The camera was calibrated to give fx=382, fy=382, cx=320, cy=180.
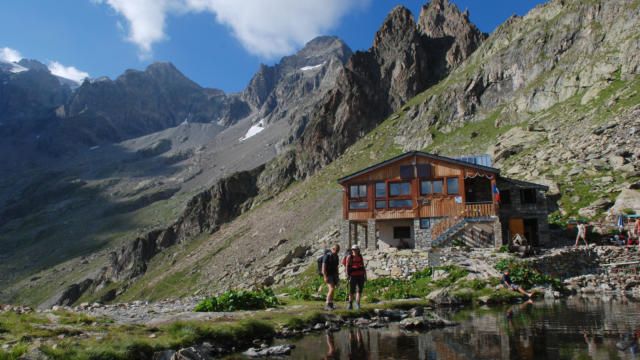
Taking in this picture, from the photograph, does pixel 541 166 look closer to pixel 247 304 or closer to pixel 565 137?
pixel 565 137

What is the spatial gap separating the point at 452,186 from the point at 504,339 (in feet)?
78.2

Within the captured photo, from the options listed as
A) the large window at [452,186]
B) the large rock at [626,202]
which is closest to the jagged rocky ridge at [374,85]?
the large window at [452,186]

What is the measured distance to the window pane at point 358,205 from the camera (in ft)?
119

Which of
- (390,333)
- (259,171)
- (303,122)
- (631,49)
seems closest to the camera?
(390,333)

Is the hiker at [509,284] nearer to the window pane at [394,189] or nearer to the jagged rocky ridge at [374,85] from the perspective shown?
the window pane at [394,189]

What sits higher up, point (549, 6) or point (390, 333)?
point (549, 6)

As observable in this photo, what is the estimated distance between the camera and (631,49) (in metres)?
53.5

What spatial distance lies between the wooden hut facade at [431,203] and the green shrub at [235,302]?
18.4 metres

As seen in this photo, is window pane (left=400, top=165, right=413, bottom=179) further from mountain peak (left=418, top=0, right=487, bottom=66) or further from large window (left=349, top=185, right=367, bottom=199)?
mountain peak (left=418, top=0, right=487, bottom=66)

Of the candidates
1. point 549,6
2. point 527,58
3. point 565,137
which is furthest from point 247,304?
point 549,6

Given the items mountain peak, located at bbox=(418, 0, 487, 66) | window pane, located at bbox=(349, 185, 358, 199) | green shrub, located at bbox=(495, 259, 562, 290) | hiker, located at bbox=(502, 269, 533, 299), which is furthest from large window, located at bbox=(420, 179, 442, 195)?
mountain peak, located at bbox=(418, 0, 487, 66)

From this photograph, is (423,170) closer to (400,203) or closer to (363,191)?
(400,203)

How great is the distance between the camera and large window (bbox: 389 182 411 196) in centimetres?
3469

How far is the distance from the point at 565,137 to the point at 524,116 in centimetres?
2125
